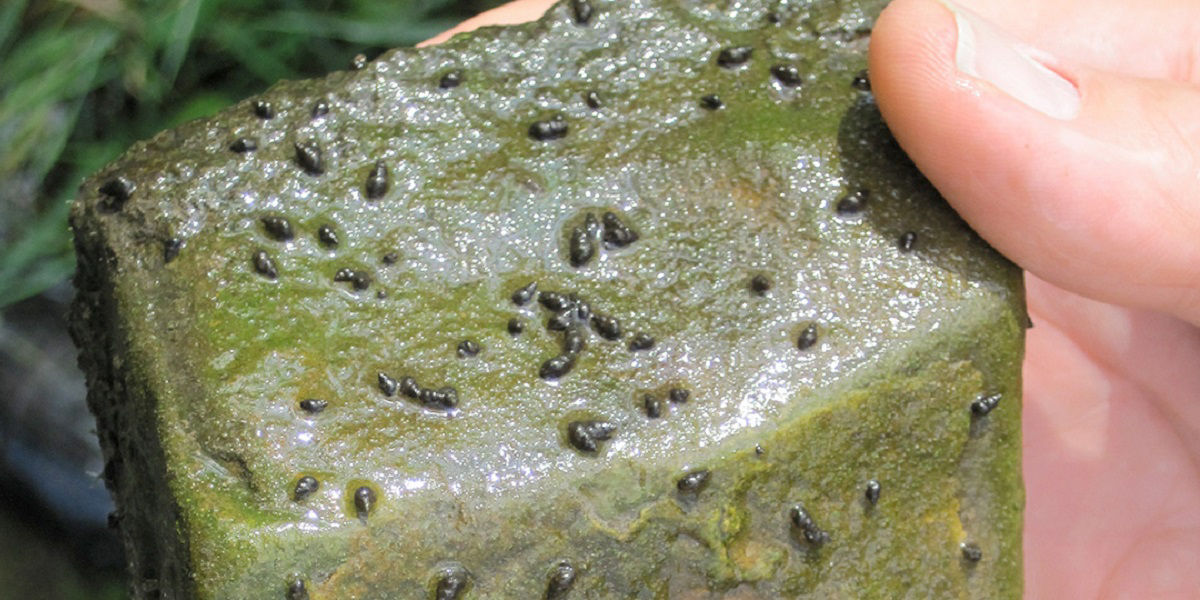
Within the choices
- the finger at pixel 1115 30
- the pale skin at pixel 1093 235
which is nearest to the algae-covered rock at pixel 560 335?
the pale skin at pixel 1093 235

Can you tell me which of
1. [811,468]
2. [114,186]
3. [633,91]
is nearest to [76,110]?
[114,186]

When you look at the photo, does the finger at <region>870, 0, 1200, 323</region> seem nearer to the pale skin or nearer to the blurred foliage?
the pale skin

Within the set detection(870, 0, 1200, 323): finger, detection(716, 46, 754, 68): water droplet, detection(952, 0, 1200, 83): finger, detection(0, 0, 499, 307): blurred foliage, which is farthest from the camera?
detection(0, 0, 499, 307): blurred foliage

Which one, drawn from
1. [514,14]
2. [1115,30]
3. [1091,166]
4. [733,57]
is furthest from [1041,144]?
[514,14]

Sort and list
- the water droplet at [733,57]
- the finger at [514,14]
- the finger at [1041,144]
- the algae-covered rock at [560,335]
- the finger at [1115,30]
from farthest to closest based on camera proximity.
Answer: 1. the finger at [514,14]
2. the finger at [1115,30]
3. the water droplet at [733,57]
4. the finger at [1041,144]
5. the algae-covered rock at [560,335]

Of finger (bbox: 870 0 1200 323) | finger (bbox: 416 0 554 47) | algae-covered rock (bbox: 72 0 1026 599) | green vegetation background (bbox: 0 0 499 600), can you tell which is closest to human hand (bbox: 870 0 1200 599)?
finger (bbox: 870 0 1200 323)

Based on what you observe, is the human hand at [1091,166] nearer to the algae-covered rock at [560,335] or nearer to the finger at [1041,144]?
the finger at [1041,144]

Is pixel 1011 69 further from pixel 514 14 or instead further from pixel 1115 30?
pixel 514 14
